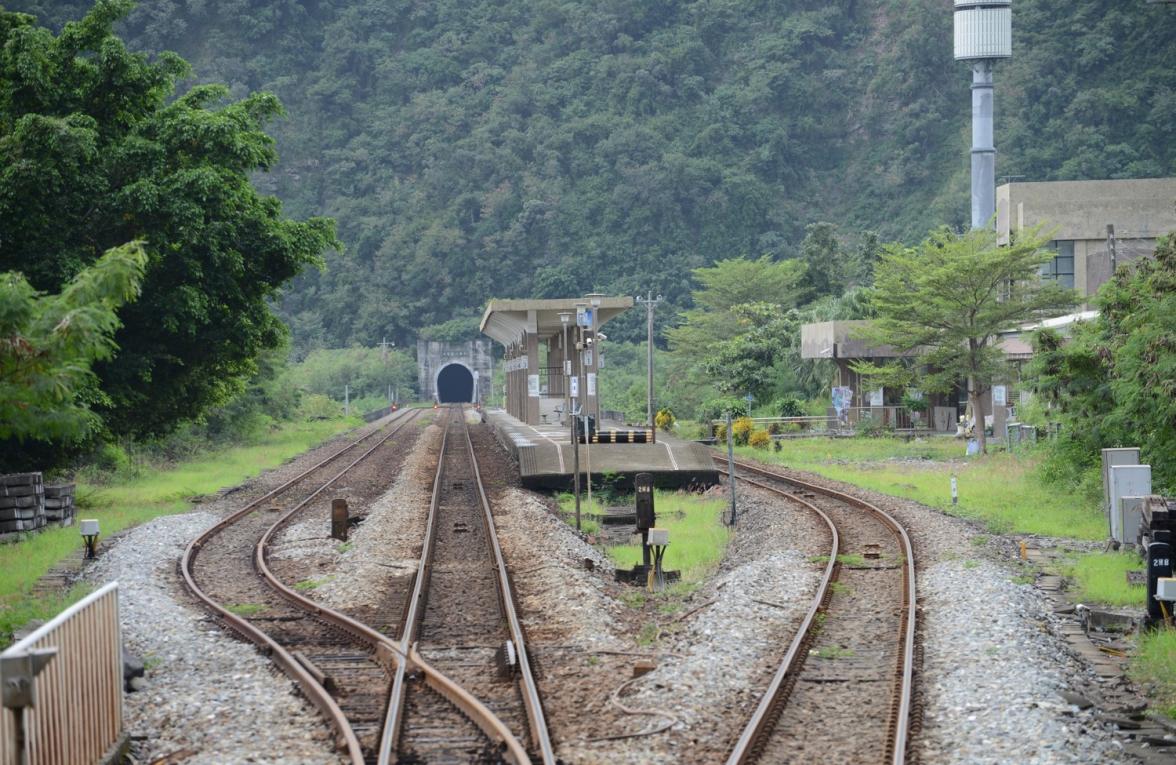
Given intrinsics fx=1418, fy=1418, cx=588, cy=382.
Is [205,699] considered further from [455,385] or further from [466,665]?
[455,385]

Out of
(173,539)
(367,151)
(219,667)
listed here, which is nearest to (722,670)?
(219,667)

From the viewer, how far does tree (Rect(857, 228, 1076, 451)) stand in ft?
135

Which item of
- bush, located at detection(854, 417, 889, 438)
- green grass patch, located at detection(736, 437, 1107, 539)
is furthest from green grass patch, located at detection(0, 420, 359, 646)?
bush, located at detection(854, 417, 889, 438)

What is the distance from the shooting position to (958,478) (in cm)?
3089

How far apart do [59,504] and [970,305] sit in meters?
27.4

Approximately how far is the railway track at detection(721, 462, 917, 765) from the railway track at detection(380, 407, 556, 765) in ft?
5.14

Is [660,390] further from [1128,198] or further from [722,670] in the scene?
[722,670]

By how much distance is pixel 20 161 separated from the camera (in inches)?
897

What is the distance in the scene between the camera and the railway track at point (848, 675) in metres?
9.24

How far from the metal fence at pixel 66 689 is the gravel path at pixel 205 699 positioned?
0.55m

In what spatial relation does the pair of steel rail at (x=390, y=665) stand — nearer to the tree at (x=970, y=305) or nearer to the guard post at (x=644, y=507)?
the guard post at (x=644, y=507)

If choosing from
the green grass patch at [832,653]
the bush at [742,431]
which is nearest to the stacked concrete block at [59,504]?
the green grass patch at [832,653]

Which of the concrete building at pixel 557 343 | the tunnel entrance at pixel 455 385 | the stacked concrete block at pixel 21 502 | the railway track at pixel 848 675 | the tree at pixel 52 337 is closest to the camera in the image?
the railway track at pixel 848 675

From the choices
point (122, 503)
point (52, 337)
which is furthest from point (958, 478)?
point (52, 337)
